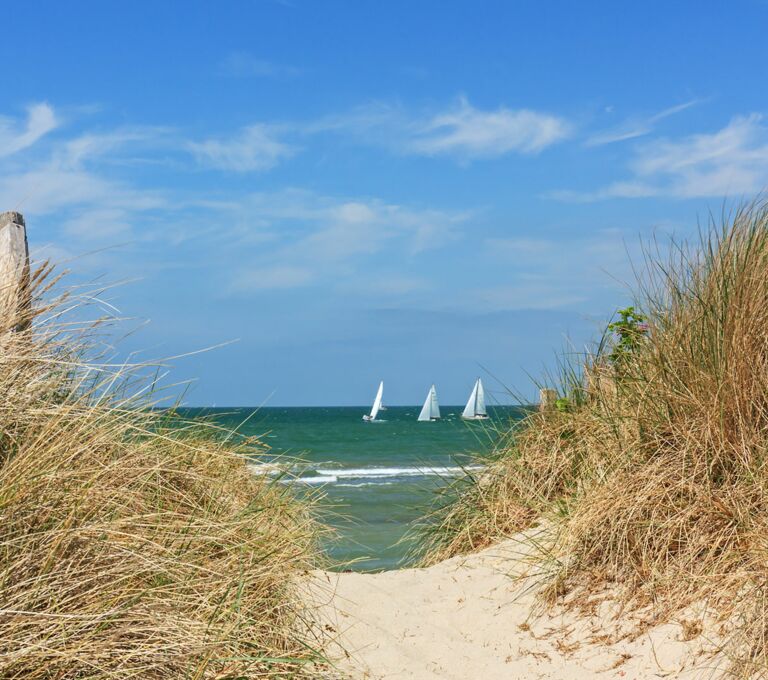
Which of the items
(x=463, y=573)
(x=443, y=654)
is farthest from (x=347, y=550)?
(x=443, y=654)

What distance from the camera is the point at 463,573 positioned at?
664cm

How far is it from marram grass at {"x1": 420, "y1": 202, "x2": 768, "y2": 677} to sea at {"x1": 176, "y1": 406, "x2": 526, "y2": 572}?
4.62ft

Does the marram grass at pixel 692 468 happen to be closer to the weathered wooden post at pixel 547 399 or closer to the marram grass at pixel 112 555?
the weathered wooden post at pixel 547 399

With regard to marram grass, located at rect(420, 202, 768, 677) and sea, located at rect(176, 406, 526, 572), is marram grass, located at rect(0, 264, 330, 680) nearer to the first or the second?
sea, located at rect(176, 406, 526, 572)

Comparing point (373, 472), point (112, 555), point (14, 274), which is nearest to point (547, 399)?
point (14, 274)

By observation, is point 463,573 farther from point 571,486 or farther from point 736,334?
point 736,334

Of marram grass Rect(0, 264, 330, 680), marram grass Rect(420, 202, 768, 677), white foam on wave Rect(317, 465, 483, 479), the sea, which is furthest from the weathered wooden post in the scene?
white foam on wave Rect(317, 465, 483, 479)

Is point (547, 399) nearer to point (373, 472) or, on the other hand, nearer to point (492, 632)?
point (492, 632)

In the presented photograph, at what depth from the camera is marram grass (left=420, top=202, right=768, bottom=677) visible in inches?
180

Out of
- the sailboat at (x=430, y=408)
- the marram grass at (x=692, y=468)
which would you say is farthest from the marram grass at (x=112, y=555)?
the sailboat at (x=430, y=408)

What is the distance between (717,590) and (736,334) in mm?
1451

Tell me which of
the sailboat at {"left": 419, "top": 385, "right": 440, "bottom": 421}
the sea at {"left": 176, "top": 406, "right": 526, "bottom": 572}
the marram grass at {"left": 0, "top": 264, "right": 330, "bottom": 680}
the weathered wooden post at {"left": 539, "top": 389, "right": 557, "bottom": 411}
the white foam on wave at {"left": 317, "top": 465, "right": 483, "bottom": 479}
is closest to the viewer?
the marram grass at {"left": 0, "top": 264, "right": 330, "bottom": 680}

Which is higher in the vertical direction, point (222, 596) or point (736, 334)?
point (736, 334)

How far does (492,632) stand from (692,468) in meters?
1.69
